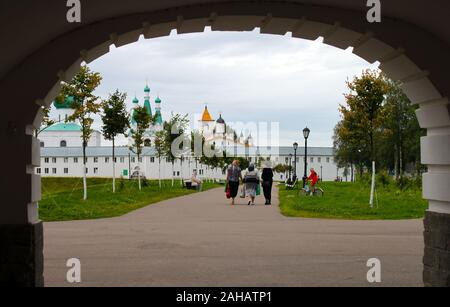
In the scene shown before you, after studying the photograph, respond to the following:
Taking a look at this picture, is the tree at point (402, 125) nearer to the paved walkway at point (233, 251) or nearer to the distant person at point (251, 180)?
the distant person at point (251, 180)

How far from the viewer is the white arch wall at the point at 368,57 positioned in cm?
729

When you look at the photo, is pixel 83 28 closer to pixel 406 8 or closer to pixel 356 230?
pixel 406 8

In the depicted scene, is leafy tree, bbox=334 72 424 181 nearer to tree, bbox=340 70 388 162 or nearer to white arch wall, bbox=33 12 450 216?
tree, bbox=340 70 388 162

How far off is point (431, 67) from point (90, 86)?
824 inches

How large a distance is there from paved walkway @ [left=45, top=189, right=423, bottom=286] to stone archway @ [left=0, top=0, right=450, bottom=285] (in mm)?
1141

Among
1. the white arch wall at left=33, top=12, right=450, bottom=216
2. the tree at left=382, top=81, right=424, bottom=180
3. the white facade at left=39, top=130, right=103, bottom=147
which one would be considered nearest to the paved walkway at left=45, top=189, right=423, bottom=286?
the white arch wall at left=33, top=12, right=450, bottom=216

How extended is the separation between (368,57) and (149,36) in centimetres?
284

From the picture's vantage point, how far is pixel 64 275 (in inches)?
340

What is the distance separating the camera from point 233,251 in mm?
10875

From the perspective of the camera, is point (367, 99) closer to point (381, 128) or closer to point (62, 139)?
point (381, 128)

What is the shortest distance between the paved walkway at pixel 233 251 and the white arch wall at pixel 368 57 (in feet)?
4.84

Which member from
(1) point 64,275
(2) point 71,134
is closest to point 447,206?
(1) point 64,275

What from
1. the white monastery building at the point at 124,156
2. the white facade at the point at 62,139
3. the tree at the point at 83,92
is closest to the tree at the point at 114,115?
the tree at the point at 83,92

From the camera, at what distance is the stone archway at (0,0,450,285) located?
6984 millimetres
